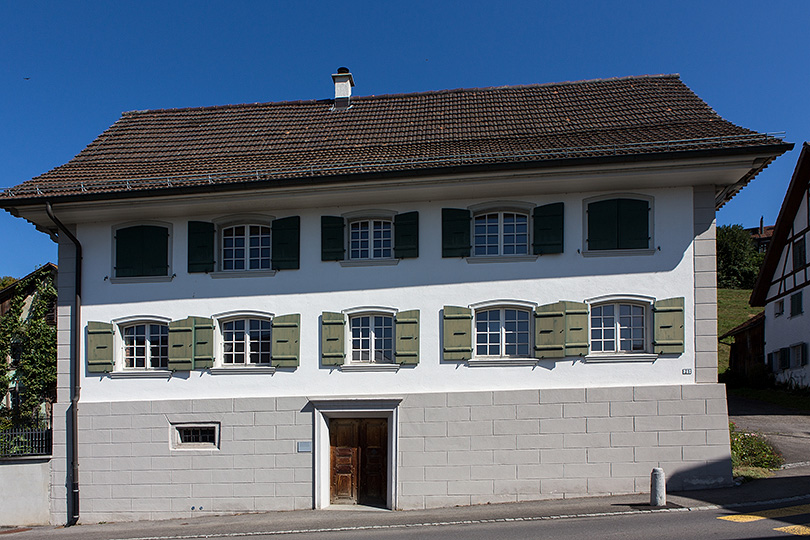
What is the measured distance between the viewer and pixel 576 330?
1323 centimetres

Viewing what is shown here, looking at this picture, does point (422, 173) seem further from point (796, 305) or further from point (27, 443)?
point (796, 305)

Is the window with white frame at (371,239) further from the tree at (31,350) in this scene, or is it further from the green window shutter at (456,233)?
the tree at (31,350)

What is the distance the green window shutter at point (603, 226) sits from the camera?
1332 centimetres

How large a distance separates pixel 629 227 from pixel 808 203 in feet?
50.4

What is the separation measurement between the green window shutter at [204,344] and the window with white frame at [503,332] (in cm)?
521

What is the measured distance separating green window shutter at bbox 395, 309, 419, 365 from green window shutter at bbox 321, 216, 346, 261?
1714mm

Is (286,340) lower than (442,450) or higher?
higher

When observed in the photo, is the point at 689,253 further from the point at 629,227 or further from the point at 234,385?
the point at 234,385

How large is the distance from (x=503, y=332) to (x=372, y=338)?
Answer: 8.29 ft

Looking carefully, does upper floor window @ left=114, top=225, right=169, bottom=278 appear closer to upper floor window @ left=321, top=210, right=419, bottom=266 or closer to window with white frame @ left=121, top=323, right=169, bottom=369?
window with white frame @ left=121, top=323, right=169, bottom=369

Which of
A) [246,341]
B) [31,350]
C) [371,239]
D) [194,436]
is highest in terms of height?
[371,239]

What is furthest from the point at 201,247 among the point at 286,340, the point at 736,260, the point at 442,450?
the point at 736,260

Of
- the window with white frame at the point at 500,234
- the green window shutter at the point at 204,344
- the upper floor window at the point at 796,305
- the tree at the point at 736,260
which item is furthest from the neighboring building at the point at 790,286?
the tree at the point at 736,260

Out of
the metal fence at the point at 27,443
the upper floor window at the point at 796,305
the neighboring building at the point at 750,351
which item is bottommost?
the metal fence at the point at 27,443
